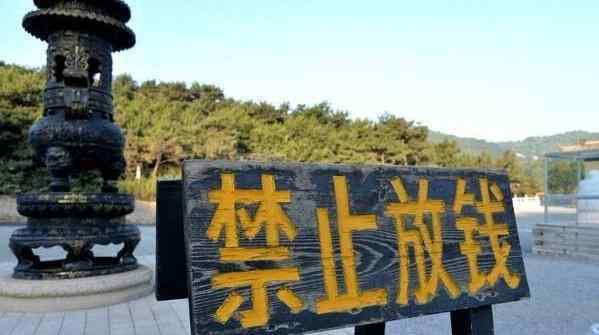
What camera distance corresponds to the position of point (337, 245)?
155 cm

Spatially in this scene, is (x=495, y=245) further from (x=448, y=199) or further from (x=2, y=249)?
(x=2, y=249)

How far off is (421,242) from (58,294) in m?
3.32

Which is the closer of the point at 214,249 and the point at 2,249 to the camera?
the point at 214,249

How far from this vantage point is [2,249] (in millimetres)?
8477

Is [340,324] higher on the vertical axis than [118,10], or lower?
lower

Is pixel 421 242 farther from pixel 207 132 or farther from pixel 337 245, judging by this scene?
pixel 207 132

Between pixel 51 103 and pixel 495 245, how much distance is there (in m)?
4.23

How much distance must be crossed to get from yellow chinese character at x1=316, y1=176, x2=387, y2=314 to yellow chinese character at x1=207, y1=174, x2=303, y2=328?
11 centimetres

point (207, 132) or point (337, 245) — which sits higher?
point (207, 132)

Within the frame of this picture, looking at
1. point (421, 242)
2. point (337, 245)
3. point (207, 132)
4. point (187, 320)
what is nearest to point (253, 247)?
point (337, 245)

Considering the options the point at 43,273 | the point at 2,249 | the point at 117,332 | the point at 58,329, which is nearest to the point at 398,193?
the point at 117,332

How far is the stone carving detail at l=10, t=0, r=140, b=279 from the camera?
402 cm

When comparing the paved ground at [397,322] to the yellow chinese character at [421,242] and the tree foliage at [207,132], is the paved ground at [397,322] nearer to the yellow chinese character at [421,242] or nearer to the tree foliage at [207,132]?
the yellow chinese character at [421,242]

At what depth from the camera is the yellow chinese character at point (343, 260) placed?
1.50 metres
